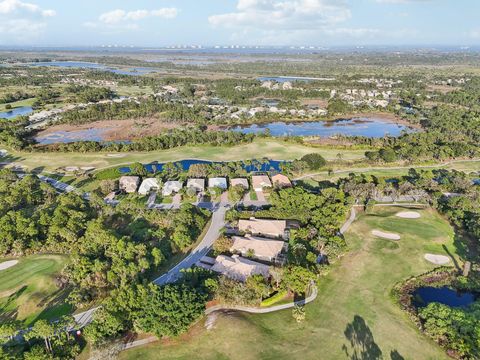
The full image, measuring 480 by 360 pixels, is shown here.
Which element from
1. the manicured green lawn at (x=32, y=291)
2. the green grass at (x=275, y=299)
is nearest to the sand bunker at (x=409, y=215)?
the green grass at (x=275, y=299)

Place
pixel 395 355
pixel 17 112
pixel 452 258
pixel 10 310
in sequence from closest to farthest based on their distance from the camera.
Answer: pixel 395 355 < pixel 10 310 < pixel 452 258 < pixel 17 112

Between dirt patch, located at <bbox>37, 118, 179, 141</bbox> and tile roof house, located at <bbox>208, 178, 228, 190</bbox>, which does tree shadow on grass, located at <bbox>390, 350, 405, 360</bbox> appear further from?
dirt patch, located at <bbox>37, 118, 179, 141</bbox>

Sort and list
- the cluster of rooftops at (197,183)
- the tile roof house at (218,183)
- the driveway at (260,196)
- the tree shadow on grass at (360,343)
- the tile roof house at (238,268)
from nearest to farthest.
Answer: the tree shadow on grass at (360,343), the tile roof house at (238,268), the driveway at (260,196), the cluster of rooftops at (197,183), the tile roof house at (218,183)

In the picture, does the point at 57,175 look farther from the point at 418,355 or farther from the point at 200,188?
the point at 418,355

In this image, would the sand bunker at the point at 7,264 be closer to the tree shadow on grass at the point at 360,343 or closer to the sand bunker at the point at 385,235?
the tree shadow on grass at the point at 360,343

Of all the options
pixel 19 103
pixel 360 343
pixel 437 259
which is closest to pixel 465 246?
pixel 437 259

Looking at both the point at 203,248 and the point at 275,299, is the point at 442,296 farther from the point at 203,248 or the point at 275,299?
the point at 203,248
